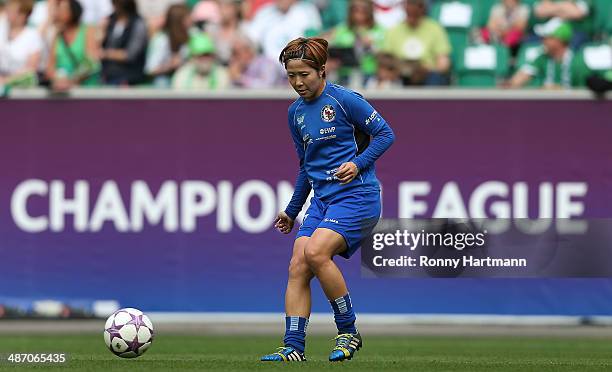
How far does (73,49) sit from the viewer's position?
16109 mm

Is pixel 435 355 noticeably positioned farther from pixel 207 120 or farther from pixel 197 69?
pixel 197 69

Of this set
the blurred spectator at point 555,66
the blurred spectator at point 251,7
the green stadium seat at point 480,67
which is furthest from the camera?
the blurred spectator at point 251,7

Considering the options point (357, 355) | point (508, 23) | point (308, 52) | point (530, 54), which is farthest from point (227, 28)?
point (308, 52)

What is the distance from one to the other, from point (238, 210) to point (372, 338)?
2.11 metres

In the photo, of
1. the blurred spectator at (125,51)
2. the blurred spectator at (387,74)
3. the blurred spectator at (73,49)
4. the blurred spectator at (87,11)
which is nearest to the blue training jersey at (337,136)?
the blurred spectator at (387,74)

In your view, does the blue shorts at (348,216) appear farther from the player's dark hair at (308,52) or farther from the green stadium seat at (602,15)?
the green stadium seat at (602,15)

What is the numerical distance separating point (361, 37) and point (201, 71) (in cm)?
187

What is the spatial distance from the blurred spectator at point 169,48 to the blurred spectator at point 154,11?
14.9 inches

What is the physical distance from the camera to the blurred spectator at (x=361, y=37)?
52.3 ft

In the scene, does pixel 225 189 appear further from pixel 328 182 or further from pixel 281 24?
pixel 328 182

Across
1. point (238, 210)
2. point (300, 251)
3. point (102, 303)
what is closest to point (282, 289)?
point (238, 210)

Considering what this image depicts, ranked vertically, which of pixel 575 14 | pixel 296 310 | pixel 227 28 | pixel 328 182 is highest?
pixel 575 14

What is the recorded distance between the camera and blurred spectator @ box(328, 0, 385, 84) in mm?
15938

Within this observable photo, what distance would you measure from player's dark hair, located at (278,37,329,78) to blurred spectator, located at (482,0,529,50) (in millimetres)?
7526
